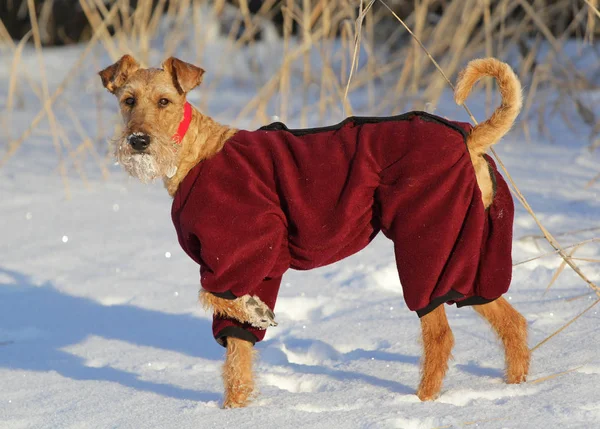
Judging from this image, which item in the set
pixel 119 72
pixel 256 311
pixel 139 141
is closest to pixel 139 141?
pixel 139 141

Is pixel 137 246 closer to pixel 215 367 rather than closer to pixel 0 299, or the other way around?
pixel 0 299

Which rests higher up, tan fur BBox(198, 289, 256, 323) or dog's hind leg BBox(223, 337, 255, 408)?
tan fur BBox(198, 289, 256, 323)

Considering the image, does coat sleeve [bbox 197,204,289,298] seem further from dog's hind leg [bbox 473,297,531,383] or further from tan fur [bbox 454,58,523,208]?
dog's hind leg [bbox 473,297,531,383]

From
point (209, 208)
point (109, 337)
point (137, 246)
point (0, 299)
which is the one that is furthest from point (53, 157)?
point (209, 208)

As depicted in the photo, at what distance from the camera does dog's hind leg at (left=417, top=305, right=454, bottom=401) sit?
2961mm

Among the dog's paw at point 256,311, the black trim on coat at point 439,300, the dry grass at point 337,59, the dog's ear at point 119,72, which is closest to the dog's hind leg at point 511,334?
the black trim on coat at point 439,300

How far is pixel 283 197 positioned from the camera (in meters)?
2.93

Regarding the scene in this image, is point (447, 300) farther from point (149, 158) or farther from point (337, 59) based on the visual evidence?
point (337, 59)

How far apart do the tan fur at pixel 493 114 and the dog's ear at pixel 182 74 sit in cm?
104

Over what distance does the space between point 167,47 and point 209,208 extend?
3.98m

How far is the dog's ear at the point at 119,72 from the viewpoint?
3268mm

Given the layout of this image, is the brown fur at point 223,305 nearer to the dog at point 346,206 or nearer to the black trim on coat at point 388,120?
the dog at point 346,206

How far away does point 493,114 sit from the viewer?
9.50 feet

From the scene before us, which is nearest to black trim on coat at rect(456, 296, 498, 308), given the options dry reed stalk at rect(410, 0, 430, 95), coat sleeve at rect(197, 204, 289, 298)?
coat sleeve at rect(197, 204, 289, 298)
